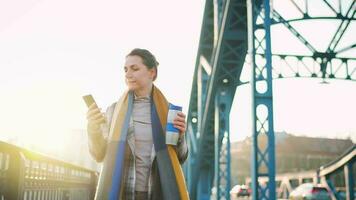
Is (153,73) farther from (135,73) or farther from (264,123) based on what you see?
(264,123)

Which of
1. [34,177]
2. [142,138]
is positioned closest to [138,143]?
[142,138]

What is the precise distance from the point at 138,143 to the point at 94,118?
0.32 meters

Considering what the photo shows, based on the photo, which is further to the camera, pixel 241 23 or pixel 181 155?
pixel 241 23

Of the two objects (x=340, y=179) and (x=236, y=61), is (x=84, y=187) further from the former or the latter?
(x=340, y=179)

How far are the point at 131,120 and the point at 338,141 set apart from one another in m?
89.1

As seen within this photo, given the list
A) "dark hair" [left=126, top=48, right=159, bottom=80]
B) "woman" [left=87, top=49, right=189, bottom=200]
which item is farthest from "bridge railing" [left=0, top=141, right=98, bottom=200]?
"dark hair" [left=126, top=48, right=159, bottom=80]

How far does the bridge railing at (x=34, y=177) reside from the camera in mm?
2930

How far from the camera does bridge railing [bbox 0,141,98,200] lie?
9.61 ft

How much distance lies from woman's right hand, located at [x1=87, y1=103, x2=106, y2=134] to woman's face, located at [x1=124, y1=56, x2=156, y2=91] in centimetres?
28

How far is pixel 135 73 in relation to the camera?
2.52m

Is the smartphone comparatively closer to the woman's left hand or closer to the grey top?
the grey top

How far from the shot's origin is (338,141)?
83812 mm

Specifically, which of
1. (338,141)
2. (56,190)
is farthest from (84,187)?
(338,141)

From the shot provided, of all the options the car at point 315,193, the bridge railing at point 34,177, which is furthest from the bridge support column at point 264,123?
the car at point 315,193
